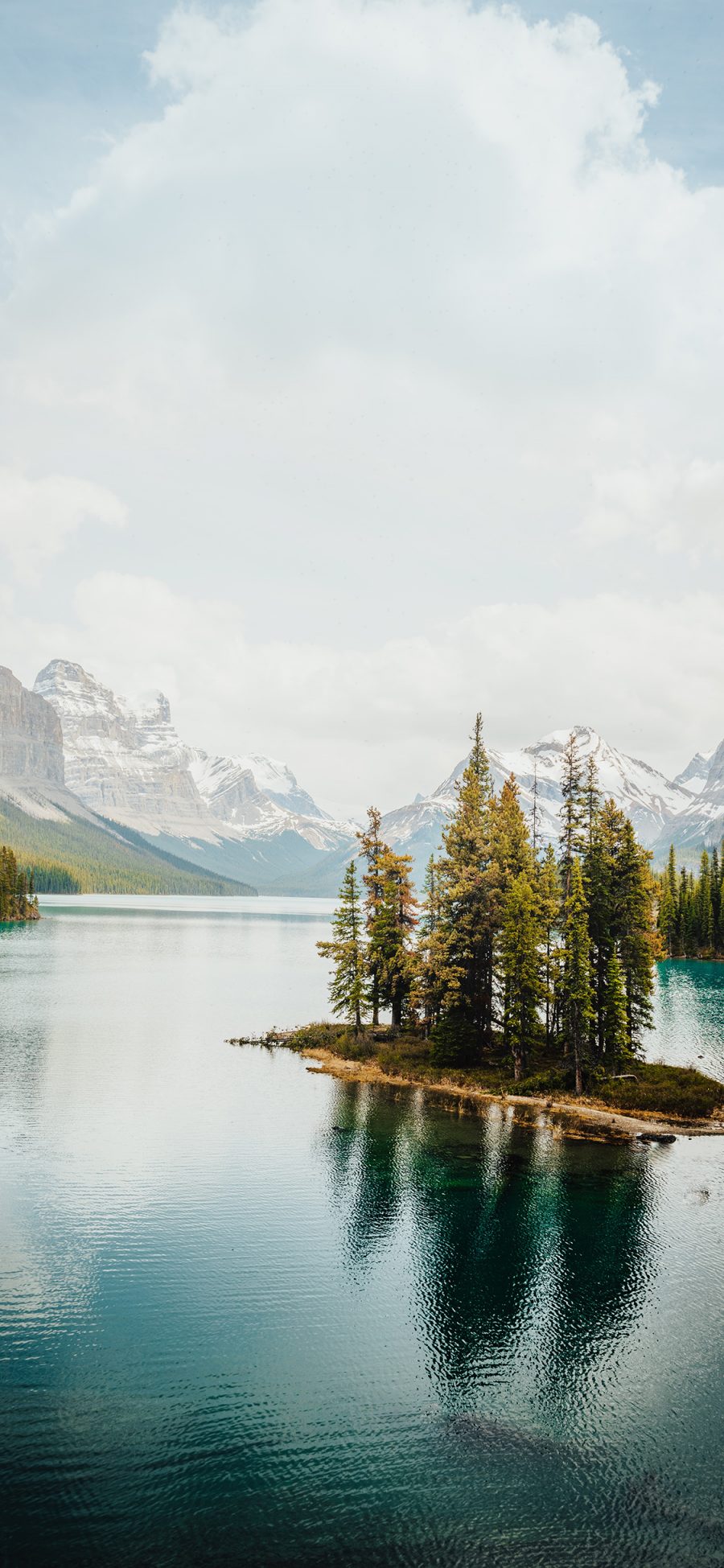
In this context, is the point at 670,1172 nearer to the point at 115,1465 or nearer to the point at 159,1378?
the point at 159,1378

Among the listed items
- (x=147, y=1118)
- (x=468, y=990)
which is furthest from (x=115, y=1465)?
(x=468, y=990)

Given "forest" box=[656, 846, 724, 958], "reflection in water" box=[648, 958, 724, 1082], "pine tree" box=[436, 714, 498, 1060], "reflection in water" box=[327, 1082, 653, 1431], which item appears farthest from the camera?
"forest" box=[656, 846, 724, 958]

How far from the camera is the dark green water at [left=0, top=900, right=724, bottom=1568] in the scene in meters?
18.4

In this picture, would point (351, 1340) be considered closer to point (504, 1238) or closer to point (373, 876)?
point (504, 1238)

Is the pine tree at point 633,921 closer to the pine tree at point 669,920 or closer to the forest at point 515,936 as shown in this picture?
the forest at point 515,936

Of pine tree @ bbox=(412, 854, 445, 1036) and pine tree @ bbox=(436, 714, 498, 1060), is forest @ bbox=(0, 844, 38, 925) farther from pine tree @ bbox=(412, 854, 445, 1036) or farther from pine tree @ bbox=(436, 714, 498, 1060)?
pine tree @ bbox=(436, 714, 498, 1060)

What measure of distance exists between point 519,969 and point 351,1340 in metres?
35.4

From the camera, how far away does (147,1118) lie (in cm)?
4959

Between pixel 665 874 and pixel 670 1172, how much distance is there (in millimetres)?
155827

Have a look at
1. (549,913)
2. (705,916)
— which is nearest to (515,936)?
(549,913)

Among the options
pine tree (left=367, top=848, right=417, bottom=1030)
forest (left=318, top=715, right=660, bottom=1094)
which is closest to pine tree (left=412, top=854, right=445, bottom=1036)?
forest (left=318, top=715, right=660, bottom=1094)

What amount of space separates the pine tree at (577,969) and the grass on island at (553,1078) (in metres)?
1.95

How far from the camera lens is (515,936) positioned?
59.2 m

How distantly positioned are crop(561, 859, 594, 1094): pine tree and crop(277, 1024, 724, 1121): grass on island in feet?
6.40
